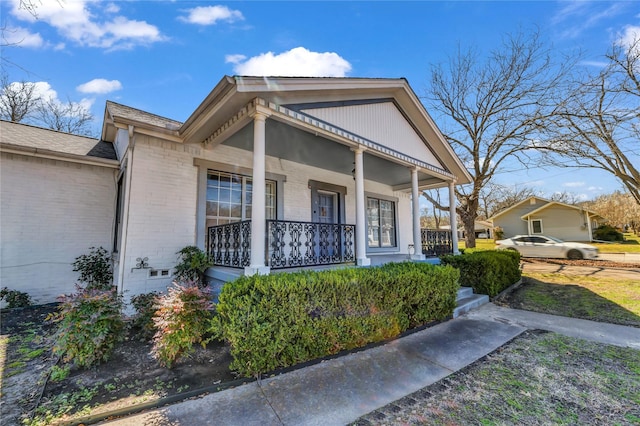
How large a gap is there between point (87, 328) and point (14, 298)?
4.21 metres

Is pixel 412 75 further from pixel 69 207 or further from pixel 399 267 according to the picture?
pixel 69 207

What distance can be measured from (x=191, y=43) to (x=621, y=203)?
46.5 m

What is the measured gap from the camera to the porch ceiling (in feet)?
19.6

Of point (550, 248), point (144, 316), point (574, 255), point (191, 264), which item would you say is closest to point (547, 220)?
point (550, 248)

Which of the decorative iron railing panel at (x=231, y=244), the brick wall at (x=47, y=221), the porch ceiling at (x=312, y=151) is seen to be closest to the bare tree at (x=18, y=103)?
the brick wall at (x=47, y=221)

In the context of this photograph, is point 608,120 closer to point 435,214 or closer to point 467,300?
point 467,300

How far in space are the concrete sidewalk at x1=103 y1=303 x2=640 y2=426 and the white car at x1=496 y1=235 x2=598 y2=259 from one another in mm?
14554

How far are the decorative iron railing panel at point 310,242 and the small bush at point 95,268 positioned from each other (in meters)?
4.13

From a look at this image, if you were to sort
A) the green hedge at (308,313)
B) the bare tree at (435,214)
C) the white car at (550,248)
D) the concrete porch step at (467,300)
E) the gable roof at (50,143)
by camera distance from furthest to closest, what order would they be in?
1. the bare tree at (435,214)
2. the white car at (550,248)
3. the concrete porch step at (467,300)
4. the gable roof at (50,143)
5. the green hedge at (308,313)

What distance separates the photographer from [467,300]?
Answer: 6.81 metres

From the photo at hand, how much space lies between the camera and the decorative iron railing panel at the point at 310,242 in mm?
5176

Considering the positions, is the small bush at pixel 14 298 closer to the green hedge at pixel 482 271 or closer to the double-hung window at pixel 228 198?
the double-hung window at pixel 228 198

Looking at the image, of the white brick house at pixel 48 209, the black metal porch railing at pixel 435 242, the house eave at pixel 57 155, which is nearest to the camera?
the house eave at pixel 57 155

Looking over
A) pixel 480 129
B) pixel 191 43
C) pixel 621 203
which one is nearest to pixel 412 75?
pixel 480 129
